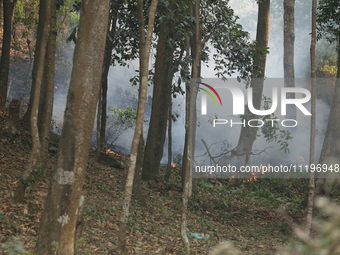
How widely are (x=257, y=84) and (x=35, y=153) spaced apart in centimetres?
863

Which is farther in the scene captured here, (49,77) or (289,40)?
(289,40)

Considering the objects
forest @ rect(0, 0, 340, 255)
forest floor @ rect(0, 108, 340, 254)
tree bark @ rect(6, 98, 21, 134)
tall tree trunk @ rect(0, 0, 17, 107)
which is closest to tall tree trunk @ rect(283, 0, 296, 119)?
forest @ rect(0, 0, 340, 255)

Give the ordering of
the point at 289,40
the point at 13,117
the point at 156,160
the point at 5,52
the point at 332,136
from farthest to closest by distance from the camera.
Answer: the point at 289,40, the point at 5,52, the point at 156,160, the point at 332,136, the point at 13,117

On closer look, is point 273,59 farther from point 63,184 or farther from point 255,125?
point 63,184

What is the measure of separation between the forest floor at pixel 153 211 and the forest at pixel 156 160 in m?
0.04

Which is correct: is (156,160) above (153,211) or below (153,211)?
above

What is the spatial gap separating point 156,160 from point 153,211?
2535 mm

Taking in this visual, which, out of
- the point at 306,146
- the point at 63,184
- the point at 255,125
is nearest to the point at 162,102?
the point at 255,125

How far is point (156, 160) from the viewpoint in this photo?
9.77m

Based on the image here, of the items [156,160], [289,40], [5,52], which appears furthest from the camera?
[289,40]

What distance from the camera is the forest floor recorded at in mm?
4941

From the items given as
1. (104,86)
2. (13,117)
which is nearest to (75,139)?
(13,117)

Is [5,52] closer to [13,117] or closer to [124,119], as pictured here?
[13,117]

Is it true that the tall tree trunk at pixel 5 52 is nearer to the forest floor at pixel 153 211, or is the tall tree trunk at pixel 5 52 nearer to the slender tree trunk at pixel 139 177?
the forest floor at pixel 153 211
